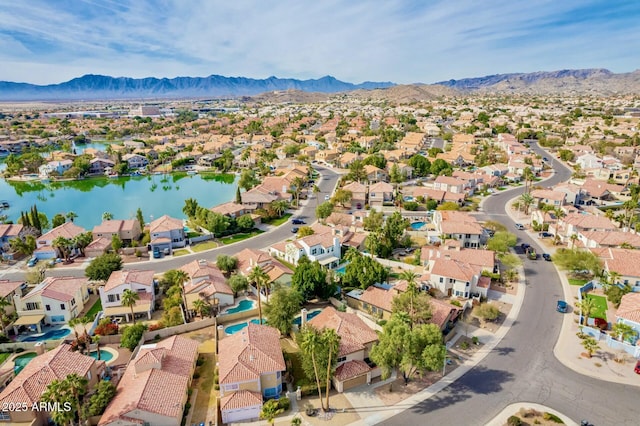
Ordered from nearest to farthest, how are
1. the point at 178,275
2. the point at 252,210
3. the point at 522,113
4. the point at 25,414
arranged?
the point at 25,414, the point at 178,275, the point at 252,210, the point at 522,113

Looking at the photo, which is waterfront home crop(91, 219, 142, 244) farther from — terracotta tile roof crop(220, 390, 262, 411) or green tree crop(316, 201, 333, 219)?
terracotta tile roof crop(220, 390, 262, 411)

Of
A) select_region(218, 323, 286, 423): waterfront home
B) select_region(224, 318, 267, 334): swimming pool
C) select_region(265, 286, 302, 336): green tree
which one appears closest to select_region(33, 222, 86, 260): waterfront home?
select_region(224, 318, 267, 334): swimming pool

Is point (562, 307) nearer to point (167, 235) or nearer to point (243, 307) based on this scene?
point (243, 307)

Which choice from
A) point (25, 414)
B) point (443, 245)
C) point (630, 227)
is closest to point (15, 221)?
point (25, 414)

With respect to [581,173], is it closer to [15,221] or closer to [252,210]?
[252,210]

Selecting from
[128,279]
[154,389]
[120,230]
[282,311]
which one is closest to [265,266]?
[282,311]

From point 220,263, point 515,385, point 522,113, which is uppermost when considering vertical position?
point 522,113

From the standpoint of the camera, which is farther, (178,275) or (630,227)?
(630,227)
